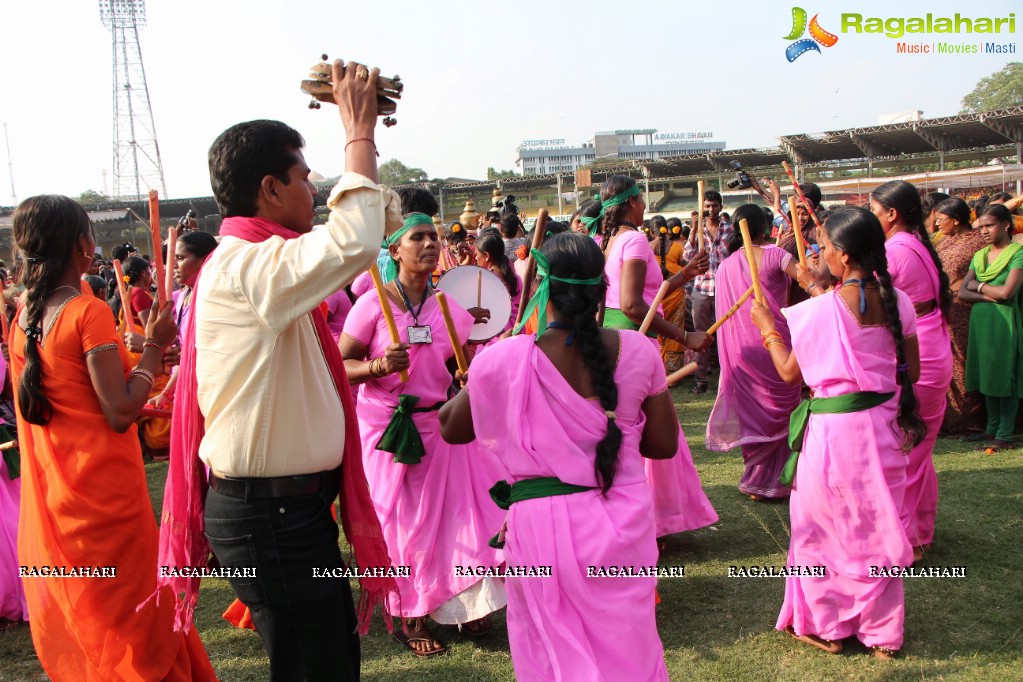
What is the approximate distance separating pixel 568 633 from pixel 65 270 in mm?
2247

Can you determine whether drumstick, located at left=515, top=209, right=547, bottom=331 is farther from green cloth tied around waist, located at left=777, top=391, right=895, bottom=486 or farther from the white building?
the white building

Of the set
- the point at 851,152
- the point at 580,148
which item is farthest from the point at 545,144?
the point at 851,152

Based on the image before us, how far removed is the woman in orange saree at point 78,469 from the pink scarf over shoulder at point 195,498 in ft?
2.46

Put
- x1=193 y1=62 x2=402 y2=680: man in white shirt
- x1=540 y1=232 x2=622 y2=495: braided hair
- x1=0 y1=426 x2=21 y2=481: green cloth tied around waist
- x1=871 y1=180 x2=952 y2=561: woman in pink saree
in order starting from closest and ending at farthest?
1. x1=193 y1=62 x2=402 y2=680: man in white shirt
2. x1=540 y1=232 x2=622 y2=495: braided hair
3. x1=0 y1=426 x2=21 y2=481: green cloth tied around waist
4. x1=871 y1=180 x2=952 y2=561: woman in pink saree

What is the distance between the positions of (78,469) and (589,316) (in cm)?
201

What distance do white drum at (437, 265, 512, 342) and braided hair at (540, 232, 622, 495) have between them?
1.84 meters

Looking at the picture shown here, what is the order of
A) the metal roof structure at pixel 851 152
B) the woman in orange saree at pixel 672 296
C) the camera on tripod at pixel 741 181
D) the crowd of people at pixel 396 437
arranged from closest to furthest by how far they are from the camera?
1. the crowd of people at pixel 396 437
2. the camera on tripod at pixel 741 181
3. the woman in orange saree at pixel 672 296
4. the metal roof structure at pixel 851 152

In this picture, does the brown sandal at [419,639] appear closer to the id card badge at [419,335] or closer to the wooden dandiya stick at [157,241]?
the id card badge at [419,335]

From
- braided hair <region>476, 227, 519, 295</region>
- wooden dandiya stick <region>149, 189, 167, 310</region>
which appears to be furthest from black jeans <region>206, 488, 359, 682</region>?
braided hair <region>476, 227, 519, 295</region>

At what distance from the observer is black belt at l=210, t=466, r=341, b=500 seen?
224 cm

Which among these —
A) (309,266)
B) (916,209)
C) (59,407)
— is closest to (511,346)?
(309,266)

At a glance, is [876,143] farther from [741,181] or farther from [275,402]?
[275,402]

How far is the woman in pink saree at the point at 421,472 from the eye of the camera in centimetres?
385

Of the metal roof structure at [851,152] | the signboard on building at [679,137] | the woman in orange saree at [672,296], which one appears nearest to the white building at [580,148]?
the signboard on building at [679,137]
